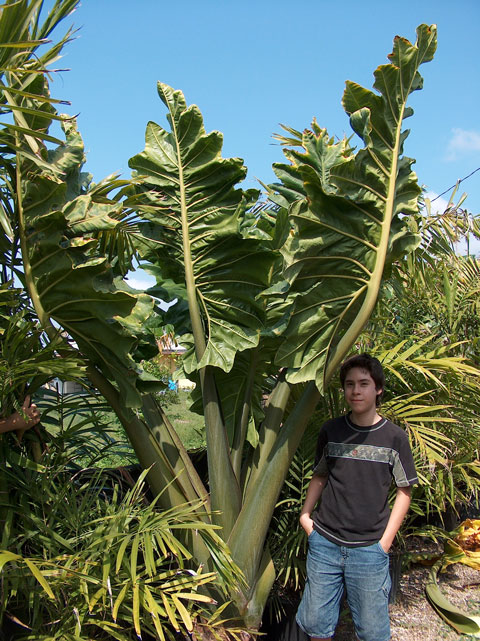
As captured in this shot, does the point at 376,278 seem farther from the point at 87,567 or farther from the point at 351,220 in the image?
the point at 87,567

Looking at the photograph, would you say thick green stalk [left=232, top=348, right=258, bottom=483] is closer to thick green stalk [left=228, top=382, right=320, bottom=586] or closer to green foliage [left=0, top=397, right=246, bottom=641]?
thick green stalk [left=228, top=382, right=320, bottom=586]

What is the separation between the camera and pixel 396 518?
2363mm

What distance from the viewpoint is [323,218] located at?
8.40ft

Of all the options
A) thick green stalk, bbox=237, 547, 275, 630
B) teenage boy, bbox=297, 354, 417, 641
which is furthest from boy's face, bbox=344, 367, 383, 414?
thick green stalk, bbox=237, 547, 275, 630

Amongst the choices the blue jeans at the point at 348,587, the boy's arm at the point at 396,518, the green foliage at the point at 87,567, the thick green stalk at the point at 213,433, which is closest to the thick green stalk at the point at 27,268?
the green foliage at the point at 87,567

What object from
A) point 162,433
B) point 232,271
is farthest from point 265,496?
point 232,271

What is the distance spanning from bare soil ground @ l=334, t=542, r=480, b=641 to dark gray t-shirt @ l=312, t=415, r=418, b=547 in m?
1.39

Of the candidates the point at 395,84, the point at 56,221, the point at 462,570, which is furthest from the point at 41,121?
the point at 462,570

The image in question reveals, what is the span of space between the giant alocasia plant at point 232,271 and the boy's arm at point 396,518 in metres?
0.62

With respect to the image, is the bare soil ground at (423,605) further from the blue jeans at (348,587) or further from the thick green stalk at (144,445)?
the thick green stalk at (144,445)

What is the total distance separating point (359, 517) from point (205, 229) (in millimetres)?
1681

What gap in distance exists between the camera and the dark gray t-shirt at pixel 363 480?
7.82 ft

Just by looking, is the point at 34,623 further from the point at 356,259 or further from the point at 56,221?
the point at 356,259

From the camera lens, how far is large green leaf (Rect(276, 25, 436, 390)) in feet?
8.02
